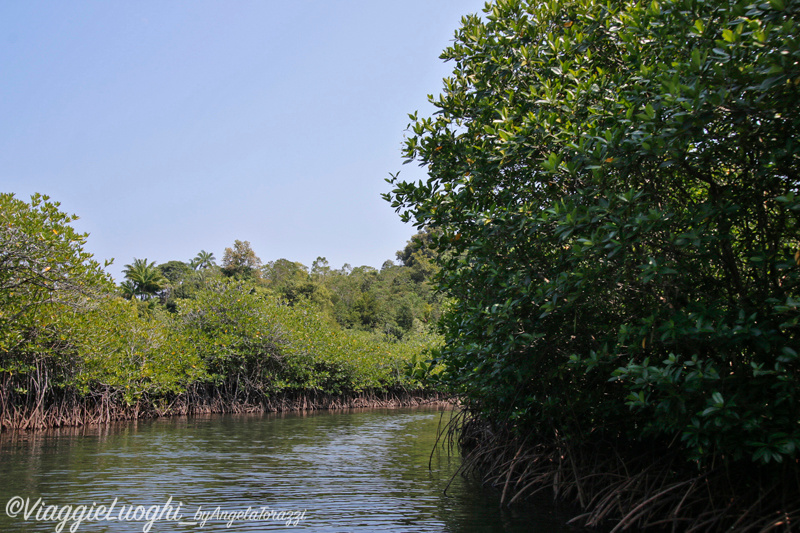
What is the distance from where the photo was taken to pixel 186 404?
22.3 m

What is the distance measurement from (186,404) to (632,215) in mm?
21208

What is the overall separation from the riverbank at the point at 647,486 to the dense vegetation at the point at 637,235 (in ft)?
0.12

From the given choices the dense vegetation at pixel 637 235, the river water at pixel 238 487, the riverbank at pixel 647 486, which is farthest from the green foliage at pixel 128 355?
the dense vegetation at pixel 637 235

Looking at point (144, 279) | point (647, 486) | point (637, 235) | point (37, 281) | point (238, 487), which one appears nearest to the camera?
point (637, 235)

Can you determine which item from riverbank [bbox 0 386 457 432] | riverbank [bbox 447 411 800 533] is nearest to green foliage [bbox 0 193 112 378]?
riverbank [bbox 0 386 457 432]

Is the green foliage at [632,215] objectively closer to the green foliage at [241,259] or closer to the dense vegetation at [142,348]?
the dense vegetation at [142,348]

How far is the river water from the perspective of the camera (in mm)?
6570

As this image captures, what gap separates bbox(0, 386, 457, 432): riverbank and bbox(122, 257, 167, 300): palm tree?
26.7 metres

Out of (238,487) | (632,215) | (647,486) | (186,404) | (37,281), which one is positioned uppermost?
(37,281)

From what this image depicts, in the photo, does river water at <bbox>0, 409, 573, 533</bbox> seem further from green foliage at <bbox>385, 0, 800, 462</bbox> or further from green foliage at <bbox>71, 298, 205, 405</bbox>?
green foliage at <bbox>71, 298, 205, 405</bbox>

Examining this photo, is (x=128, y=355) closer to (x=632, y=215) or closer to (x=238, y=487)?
(x=238, y=487)

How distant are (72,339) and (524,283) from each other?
13.8 meters

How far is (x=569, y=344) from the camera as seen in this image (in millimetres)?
6352

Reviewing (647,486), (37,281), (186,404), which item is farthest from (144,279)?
(647,486)
